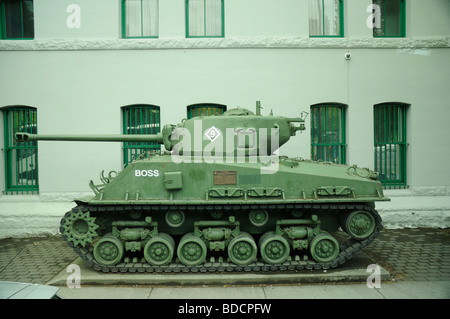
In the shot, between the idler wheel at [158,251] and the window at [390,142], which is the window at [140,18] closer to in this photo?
the idler wheel at [158,251]

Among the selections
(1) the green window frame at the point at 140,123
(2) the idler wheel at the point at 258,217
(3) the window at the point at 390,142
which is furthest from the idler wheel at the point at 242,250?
(3) the window at the point at 390,142

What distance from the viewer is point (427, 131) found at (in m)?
10.7

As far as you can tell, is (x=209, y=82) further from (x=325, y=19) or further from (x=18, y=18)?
(x=18, y=18)

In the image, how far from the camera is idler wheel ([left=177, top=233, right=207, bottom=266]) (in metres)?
6.85

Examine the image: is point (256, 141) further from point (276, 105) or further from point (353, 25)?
point (353, 25)

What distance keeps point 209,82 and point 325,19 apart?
4.07m

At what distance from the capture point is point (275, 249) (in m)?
6.85

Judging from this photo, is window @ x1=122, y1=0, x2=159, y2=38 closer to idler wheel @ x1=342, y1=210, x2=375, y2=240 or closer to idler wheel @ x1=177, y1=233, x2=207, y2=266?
idler wheel @ x1=177, y1=233, x2=207, y2=266

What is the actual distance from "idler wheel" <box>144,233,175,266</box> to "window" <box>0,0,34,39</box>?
7864 millimetres

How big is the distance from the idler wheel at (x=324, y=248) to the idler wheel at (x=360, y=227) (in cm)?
38

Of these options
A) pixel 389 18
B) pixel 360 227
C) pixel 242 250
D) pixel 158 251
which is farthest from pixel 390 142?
pixel 158 251

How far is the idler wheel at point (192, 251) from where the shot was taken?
685cm

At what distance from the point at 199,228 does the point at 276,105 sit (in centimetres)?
490

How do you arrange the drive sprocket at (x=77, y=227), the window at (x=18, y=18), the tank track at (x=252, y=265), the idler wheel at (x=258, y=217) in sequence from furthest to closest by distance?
the window at (x=18, y=18) → the idler wheel at (x=258, y=217) → the tank track at (x=252, y=265) → the drive sprocket at (x=77, y=227)
